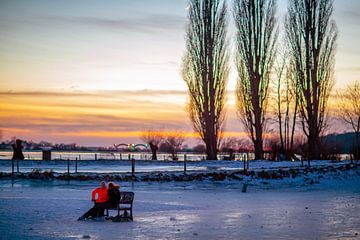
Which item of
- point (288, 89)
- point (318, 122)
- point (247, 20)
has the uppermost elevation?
point (247, 20)

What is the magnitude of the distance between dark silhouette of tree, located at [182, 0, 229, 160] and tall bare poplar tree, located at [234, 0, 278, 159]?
1622 millimetres

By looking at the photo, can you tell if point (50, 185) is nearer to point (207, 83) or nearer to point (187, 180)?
point (187, 180)

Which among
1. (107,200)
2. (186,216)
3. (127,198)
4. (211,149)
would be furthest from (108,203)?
(211,149)

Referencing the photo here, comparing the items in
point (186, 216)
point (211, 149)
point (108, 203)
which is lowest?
point (186, 216)

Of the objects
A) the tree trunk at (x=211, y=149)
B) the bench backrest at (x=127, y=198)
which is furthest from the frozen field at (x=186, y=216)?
the tree trunk at (x=211, y=149)

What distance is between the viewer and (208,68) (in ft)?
167

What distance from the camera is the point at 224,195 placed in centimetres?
2758

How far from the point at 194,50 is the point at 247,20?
224 inches

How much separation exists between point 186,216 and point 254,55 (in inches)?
1353

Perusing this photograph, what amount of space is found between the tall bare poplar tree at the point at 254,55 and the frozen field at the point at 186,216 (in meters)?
20.7

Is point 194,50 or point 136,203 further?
point 194,50

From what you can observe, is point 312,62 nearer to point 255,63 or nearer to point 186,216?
point 255,63

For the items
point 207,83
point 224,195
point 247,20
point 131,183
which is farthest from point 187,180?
point 247,20

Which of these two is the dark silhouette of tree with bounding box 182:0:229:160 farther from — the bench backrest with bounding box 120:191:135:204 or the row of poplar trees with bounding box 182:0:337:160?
the bench backrest with bounding box 120:191:135:204
